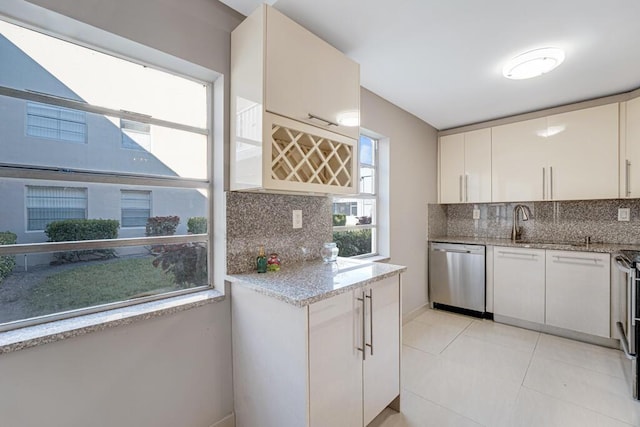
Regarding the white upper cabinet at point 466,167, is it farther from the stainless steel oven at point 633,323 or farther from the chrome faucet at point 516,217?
the stainless steel oven at point 633,323

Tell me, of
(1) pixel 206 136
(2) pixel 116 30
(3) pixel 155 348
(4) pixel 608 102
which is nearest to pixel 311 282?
(3) pixel 155 348

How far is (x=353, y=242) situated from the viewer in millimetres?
2752

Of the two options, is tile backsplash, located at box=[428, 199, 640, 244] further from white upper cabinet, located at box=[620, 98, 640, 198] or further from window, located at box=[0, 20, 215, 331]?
window, located at box=[0, 20, 215, 331]

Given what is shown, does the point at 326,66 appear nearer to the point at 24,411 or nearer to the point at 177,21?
the point at 177,21

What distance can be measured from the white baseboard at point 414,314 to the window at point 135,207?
2.71 m

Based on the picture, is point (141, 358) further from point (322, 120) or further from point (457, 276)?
point (457, 276)

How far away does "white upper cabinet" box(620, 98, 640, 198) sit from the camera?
2502 millimetres

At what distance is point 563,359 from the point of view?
2.32 m

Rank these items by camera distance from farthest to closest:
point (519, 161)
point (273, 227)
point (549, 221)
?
point (549, 221) → point (519, 161) → point (273, 227)

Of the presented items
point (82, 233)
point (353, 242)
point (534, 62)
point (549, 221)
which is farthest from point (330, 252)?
point (549, 221)

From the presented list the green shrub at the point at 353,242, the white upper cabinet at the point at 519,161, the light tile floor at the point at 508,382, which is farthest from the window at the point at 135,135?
the white upper cabinet at the point at 519,161

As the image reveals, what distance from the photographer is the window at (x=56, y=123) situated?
1.17 m

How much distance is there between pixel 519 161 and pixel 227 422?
365 cm

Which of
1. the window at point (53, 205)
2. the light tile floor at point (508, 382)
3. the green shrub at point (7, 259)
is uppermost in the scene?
the window at point (53, 205)
